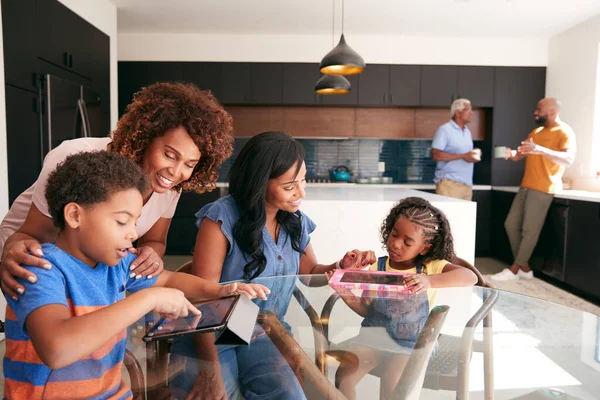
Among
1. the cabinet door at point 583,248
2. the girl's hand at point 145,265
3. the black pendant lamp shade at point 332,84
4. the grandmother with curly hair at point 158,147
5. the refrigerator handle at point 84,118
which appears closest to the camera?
the girl's hand at point 145,265

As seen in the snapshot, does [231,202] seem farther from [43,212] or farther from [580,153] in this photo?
[580,153]

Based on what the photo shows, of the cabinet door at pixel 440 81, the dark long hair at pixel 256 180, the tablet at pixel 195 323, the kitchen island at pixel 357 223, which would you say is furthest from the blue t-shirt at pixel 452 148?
the tablet at pixel 195 323

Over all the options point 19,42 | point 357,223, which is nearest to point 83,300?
point 357,223

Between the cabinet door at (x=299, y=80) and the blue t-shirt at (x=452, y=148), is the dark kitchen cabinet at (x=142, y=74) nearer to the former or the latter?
the cabinet door at (x=299, y=80)

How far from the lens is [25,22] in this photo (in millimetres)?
3465

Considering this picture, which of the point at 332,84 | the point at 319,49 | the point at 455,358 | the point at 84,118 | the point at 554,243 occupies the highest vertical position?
the point at 319,49

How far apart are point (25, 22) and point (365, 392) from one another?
362 centimetres

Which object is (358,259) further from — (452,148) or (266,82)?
(266,82)

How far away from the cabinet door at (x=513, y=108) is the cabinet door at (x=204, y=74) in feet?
11.1

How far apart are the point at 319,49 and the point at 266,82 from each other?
2.50 feet

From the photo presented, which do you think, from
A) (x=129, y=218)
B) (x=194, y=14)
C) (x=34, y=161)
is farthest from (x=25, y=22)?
(x=129, y=218)

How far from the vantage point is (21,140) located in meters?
3.41

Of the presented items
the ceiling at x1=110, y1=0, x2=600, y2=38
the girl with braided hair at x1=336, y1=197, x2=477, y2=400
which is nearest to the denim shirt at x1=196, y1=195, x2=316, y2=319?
the girl with braided hair at x1=336, y1=197, x2=477, y2=400

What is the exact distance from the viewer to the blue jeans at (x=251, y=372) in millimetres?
834
